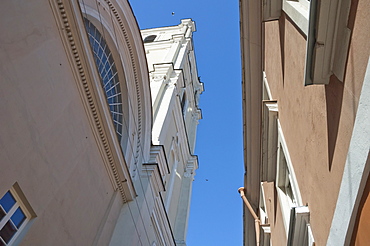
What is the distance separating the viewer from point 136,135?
45.7 feet

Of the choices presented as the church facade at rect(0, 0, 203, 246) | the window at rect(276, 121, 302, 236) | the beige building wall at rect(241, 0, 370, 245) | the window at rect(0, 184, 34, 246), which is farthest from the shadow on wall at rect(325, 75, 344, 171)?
the window at rect(0, 184, 34, 246)

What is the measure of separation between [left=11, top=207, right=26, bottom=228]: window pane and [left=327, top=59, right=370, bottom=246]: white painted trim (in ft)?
17.9

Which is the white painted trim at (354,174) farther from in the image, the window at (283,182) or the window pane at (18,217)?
the window pane at (18,217)

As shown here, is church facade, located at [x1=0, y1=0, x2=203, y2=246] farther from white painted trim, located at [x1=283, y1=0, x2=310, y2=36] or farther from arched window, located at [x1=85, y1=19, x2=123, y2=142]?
white painted trim, located at [x1=283, y1=0, x2=310, y2=36]

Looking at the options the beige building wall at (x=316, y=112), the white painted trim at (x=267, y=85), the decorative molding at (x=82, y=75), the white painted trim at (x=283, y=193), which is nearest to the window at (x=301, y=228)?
the beige building wall at (x=316, y=112)

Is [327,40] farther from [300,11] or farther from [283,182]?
[283,182]

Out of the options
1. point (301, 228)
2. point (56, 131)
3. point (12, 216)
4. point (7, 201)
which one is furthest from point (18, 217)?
point (301, 228)

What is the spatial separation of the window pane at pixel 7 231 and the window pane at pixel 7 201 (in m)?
0.28

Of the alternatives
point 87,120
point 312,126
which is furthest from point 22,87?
point 312,126

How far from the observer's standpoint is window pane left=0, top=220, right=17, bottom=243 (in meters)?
6.12

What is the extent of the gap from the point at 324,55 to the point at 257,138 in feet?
21.6

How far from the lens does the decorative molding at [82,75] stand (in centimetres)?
798

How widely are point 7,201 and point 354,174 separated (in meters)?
5.69

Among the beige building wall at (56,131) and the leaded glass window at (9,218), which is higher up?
the beige building wall at (56,131)
